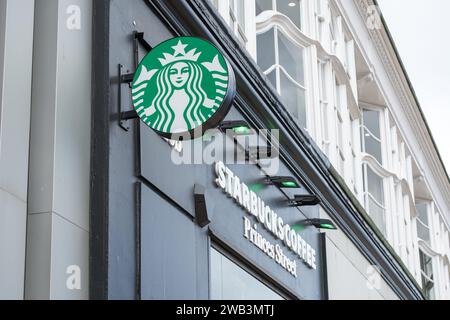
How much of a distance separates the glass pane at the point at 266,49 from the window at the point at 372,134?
257 inches

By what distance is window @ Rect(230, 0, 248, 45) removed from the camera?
11.8 metres

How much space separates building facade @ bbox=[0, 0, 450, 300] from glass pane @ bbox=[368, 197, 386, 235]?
1899 millimetres

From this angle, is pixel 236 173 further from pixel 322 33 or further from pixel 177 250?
pixel 322 33

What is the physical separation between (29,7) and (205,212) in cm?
266

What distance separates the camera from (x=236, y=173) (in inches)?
400

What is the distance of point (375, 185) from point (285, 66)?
6.29m

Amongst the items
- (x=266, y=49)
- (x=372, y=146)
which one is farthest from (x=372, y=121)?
(x=266, y=49)

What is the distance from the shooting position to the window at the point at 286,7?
13667 millimetres

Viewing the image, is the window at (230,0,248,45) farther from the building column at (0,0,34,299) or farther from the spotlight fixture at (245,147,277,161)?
the building column at (0,0,34,299)

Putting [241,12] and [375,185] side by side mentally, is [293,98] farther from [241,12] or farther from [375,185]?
[375,185]

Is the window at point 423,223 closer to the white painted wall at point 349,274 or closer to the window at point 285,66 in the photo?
the white painted wall at point 349,274

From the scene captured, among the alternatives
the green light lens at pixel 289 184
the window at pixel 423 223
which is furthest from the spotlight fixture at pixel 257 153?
the window at pixel 423 223

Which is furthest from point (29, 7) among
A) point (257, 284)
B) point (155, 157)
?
point (257, 284)
